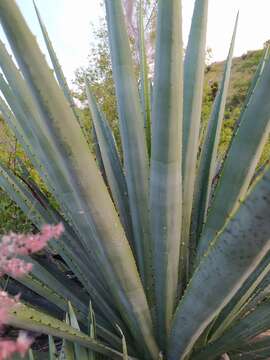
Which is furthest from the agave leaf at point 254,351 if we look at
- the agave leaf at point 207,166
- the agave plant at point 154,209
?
the agave leaf at point 207,166

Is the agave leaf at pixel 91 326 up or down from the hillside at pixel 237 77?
down

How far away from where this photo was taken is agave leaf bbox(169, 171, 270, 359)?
2.32 feet

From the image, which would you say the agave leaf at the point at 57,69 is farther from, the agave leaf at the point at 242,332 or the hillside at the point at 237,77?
the hillside at the point at 237,77

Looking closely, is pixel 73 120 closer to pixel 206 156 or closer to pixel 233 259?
pixel 233 259

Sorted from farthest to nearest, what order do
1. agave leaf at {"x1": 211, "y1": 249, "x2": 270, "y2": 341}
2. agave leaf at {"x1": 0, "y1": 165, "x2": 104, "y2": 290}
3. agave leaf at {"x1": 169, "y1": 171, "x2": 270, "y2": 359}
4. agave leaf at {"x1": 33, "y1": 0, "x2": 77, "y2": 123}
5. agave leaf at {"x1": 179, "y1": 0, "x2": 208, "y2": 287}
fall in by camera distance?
agave leaf at {"x1": 33, "y1": 0, "x2": 77, "y2": 123} → agave leaf at {"x1": 0, "y1": 165, "x2": 104, "y2": 290} → agave leaf at {"x1": 179, "y1": 0, "x2": 208, "y2": 287} → agave leaf at {"x1": 211, "y1": 249, "x2": 270, "y2": 341} → agave leaf at {"x1": 169, "y1": 171, "x2": 270, "y2": 359}

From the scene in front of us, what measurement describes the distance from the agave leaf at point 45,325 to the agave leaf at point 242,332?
34 cm

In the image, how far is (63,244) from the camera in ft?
5.23

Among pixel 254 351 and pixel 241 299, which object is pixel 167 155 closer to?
pixel 241 299

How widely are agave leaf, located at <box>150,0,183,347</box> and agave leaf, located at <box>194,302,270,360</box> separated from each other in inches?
7.8

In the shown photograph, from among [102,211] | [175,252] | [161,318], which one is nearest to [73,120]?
[102,211]

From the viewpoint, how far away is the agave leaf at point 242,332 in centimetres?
124

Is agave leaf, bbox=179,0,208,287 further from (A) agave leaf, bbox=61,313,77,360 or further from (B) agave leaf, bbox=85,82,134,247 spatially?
(A) agave leaf, bbox=61,313,77,360

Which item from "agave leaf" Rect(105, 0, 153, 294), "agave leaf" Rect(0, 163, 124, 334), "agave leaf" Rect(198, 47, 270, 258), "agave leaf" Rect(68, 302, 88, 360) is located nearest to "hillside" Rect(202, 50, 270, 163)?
"agave leaf" Rect(0, 163, 124, 334)

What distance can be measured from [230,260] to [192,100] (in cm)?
83
